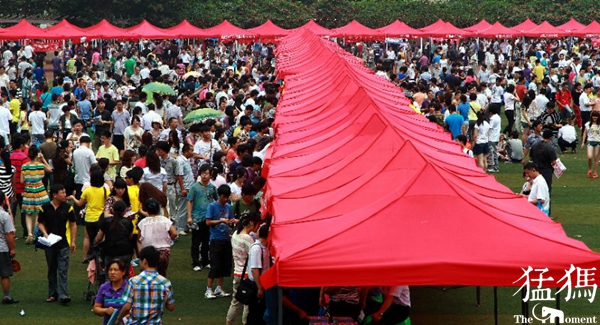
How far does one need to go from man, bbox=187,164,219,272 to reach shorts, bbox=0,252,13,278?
106 inches

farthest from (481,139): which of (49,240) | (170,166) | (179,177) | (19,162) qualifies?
(49,240)

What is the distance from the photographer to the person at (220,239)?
12.8 m

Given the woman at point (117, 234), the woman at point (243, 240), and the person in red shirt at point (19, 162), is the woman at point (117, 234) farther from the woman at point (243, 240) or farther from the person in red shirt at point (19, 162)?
the person in red shirt at point (19, 162)

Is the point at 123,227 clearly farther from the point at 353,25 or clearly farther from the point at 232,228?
the point at 353,25

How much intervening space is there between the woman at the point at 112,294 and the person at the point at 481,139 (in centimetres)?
1292

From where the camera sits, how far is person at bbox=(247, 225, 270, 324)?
34.8ft

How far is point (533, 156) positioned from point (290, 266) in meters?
9.40

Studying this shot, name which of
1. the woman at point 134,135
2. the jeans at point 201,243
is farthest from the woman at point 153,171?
the woman at point 134,135

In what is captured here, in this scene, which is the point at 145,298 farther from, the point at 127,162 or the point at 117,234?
the point at 127,162

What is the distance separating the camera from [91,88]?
2834 cm

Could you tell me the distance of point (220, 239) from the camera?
12891mm

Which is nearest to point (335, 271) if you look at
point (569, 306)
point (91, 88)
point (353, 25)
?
point (569, 306)

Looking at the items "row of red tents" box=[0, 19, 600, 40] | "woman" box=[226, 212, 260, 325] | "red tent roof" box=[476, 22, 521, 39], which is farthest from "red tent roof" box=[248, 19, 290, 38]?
"woman" box=[226, 212, 260, 325]

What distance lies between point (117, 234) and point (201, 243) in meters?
3.00
